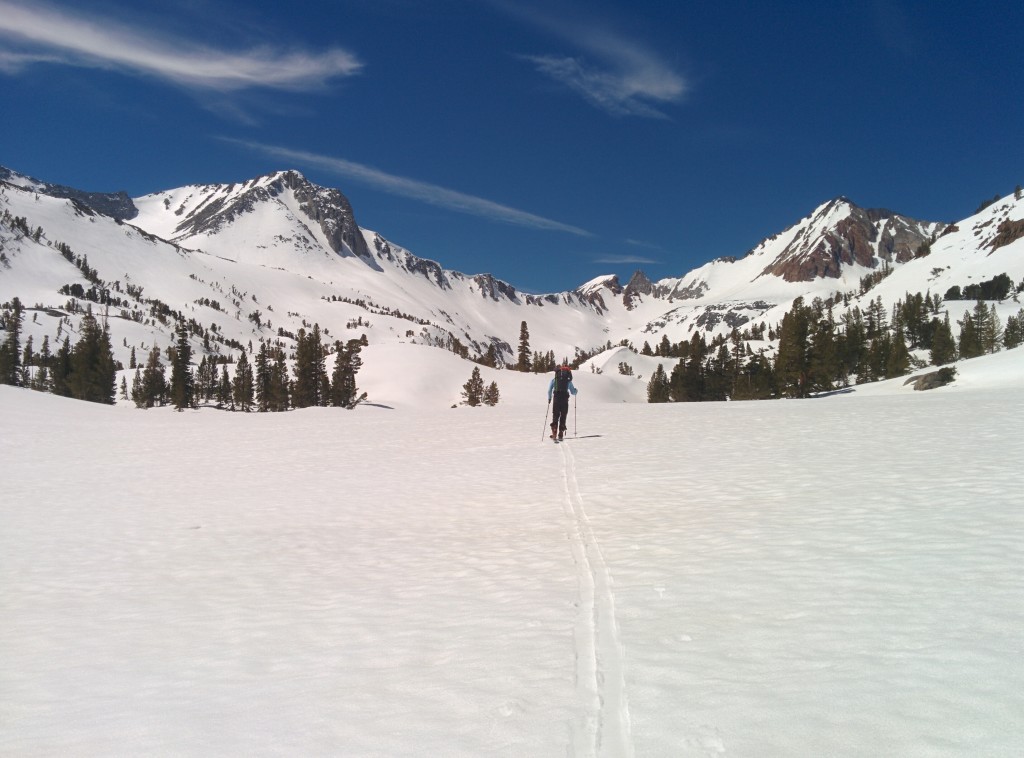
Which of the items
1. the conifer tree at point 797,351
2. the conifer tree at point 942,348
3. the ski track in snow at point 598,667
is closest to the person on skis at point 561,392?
the ski track in snow at point 598,667

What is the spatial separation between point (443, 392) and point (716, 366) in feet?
205

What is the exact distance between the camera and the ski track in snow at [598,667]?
416cm

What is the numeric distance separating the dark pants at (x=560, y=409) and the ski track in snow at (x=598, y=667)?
1415cm

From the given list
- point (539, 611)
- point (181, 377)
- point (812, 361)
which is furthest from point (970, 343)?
point (181, 377)

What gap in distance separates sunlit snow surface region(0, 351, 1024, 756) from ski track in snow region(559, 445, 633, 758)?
0.10 ft

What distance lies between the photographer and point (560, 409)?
23812 millimetres

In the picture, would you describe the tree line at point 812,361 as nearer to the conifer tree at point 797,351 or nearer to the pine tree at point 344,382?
the conifer tree at point 797,351

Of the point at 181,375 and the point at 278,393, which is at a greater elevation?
the point at 181,375

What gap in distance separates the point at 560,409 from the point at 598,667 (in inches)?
732

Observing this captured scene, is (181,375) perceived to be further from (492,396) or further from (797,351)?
(797,351)

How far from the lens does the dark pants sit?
77.1 ft

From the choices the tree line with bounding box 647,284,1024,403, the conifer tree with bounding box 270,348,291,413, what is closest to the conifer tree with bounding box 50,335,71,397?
the conifer tree with bounding box 270,348,291,413

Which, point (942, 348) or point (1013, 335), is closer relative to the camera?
point (942, 348)

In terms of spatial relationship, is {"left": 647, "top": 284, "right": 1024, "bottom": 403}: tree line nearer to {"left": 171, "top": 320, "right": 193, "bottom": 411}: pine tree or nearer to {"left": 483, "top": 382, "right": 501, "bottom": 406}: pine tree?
{"left": 483, "top": 382, "right": 501, "bottom": 406}: pine tree
